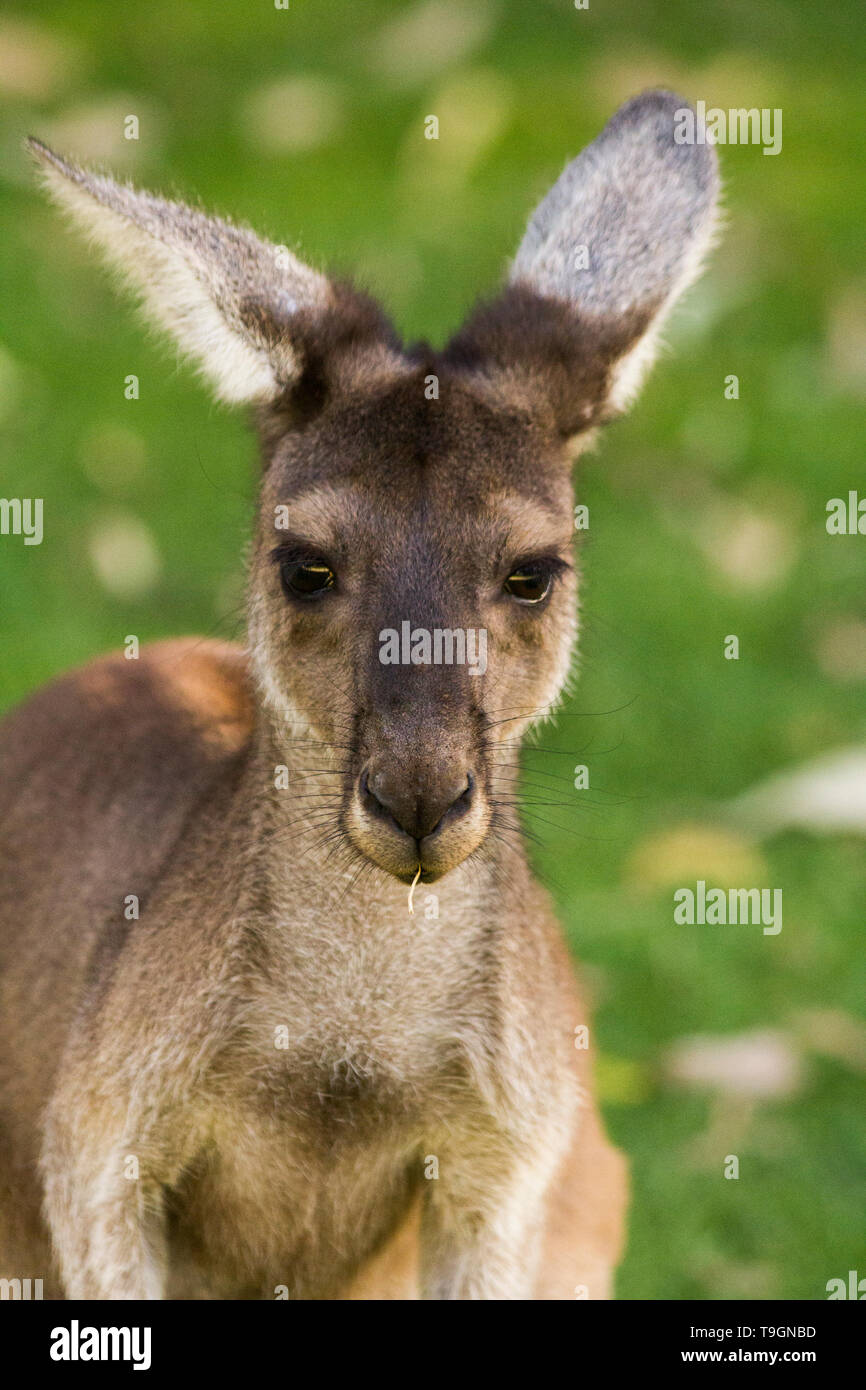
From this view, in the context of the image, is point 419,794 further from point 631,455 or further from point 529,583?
point 631,455

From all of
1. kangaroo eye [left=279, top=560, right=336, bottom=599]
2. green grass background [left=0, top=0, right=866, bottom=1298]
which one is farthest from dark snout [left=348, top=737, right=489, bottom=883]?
green grass background [left=0, top=0, right=866, bottom=1298]

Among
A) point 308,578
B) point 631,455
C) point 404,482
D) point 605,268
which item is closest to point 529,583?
point 404,482

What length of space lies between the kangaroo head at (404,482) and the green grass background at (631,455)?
22.1 inches

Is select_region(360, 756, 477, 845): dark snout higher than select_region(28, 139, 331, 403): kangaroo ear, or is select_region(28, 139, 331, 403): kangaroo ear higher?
select_region(28, 139, 331, 403): kangaroo ear

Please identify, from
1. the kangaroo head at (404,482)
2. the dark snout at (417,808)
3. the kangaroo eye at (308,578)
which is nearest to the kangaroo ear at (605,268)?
the kangaroo head at (404,482)

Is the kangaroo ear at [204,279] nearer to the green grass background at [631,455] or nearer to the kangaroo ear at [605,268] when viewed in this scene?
the kangaroo ear at [605,268]

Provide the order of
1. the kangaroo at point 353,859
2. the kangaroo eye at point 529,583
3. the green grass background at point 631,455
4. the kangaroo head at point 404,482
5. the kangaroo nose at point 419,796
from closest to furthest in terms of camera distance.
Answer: the kangaroo nose at point 419,796 → the kangaroo head at point 404,482 → the kangaroo at point 353,859 → the kangaroo eye at point 529,583 → the green grass background at point 631,455

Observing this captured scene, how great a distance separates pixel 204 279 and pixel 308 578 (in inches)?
26.5

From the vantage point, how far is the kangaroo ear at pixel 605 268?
15.1ft

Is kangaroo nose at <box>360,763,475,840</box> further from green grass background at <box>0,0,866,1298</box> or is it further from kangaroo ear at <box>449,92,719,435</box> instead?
green grass background at <box>0,0,866,1298</box>

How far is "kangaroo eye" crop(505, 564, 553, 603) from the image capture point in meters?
4.31

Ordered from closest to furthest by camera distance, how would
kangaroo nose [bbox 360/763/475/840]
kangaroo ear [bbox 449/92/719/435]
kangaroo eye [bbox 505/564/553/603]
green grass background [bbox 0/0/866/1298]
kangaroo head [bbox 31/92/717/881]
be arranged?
kangaroo nose [bbox 360/763/475/840] < kangaroo head [bbox 31/92/717/881] < kangaroo eye [bbox 505/564/553/603] < kangaroo ear [bbox 449/92/719/435] < green grass background [bbox 0/0/866/1298]

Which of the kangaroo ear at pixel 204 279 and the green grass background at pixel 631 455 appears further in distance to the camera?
the green grass background at pixel 631 455

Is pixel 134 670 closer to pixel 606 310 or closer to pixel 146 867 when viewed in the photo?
pixel 146 867
